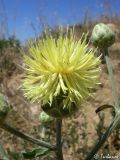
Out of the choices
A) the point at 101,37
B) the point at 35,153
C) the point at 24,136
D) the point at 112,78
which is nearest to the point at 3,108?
the point at 24,136

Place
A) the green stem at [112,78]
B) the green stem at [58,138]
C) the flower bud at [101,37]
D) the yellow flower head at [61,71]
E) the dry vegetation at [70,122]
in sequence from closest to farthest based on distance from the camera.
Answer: the yellow flower head at [61,71], the green stem at [58,138], the green stem at [112,78], the flower bud at [101,37], the dry vegetation at [70,122]

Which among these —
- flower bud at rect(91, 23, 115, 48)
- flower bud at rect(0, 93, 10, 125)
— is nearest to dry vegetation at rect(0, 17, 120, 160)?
flower bud at rect(91, 23, 115, 48)

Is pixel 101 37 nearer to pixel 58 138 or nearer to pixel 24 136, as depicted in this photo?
pixel 58 138

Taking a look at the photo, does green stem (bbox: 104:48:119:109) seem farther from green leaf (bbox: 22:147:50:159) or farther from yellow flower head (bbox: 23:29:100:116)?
green leaf (bbox: 22:147:50:159)

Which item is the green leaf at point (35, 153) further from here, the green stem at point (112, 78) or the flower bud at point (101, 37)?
the flower bud at point (101, 37)

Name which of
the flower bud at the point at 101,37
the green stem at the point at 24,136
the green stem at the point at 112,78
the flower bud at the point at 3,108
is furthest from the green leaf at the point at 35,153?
the flower bud at the point at 101,37

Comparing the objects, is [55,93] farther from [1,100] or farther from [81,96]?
[1,100]
